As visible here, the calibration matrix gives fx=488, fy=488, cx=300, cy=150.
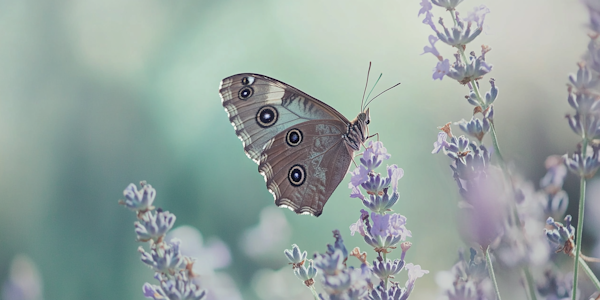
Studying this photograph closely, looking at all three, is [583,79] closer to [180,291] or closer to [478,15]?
[478,15]

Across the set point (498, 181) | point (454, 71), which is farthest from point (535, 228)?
point (454, 71)

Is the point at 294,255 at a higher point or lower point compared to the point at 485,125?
lower

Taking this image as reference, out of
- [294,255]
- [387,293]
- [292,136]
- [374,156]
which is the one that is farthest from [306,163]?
[387,293]

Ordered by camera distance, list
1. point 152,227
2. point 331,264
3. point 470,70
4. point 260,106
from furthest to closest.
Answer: point 260,106 < point 470,70 < point 152,227 < point 331,264

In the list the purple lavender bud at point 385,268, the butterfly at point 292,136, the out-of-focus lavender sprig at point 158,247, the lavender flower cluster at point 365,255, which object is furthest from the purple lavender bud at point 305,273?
the butterfly at point 292,136

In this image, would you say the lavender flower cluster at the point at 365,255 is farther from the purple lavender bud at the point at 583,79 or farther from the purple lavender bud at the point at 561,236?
the purple lavender bud at the point at 583,79

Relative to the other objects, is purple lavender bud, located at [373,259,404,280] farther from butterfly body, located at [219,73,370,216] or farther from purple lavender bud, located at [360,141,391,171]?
butterfly body, located at [219,73,370,216]

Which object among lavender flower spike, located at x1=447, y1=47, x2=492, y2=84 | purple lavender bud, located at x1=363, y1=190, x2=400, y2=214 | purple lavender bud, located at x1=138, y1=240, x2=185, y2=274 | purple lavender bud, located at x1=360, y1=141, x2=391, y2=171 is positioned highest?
lavender flower spike, located at x1=447, y1=47, x2=492, y2=84

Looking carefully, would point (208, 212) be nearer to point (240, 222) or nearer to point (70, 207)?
point (240, 222)

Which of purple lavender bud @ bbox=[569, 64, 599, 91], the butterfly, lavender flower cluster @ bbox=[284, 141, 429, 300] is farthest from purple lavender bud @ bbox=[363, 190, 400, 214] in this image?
the butterfly
